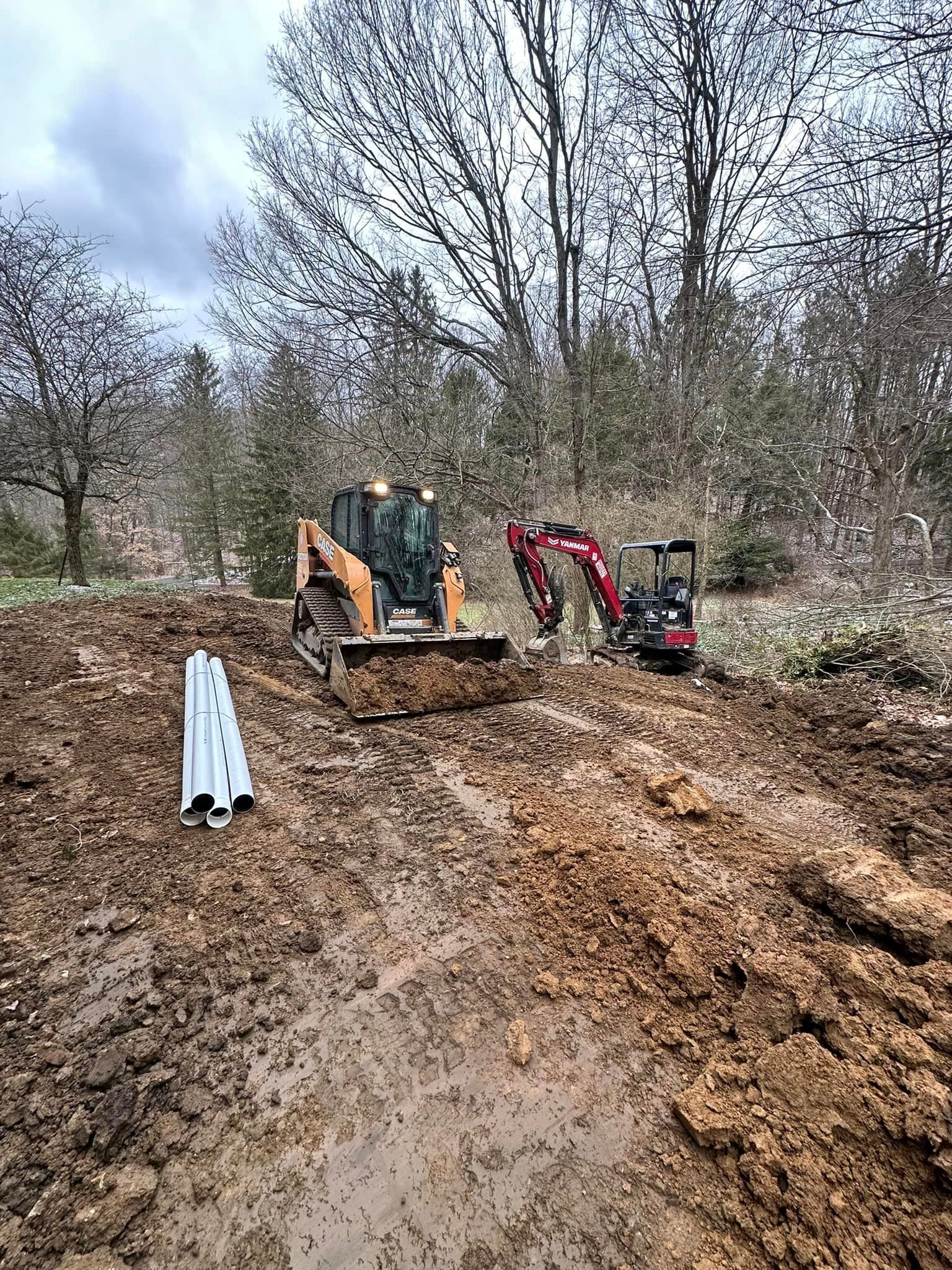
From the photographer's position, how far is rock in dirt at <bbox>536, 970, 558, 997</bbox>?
6.63 ft

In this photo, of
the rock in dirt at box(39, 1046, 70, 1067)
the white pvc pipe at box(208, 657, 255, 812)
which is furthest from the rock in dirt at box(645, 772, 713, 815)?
the rock in dirt at box(39, 1046, 70, 1067)

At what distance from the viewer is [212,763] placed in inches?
141

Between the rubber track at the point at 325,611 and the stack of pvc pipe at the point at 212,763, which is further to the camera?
the rubber track at the point at 325,611

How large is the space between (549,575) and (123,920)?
709cm

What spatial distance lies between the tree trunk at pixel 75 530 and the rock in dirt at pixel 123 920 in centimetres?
1496

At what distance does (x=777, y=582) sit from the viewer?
17.3 m

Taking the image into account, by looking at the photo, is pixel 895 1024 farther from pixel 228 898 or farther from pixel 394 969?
pixel 228 898

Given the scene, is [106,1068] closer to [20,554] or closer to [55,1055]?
[55,1055]

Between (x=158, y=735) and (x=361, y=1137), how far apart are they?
370cm

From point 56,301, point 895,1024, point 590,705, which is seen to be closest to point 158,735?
point 590,705

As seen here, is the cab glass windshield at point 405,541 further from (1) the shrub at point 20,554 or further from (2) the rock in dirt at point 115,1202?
(1) the shrub at point 20,554

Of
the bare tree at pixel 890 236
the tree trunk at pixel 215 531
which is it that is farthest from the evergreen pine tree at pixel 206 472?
the bare tree at pixel 890 236

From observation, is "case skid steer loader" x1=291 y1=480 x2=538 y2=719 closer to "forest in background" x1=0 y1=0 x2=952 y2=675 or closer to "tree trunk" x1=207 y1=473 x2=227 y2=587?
"forest in background" x1=0 y1=0 x2=952 y2=675

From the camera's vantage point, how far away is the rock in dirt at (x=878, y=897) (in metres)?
2.05
